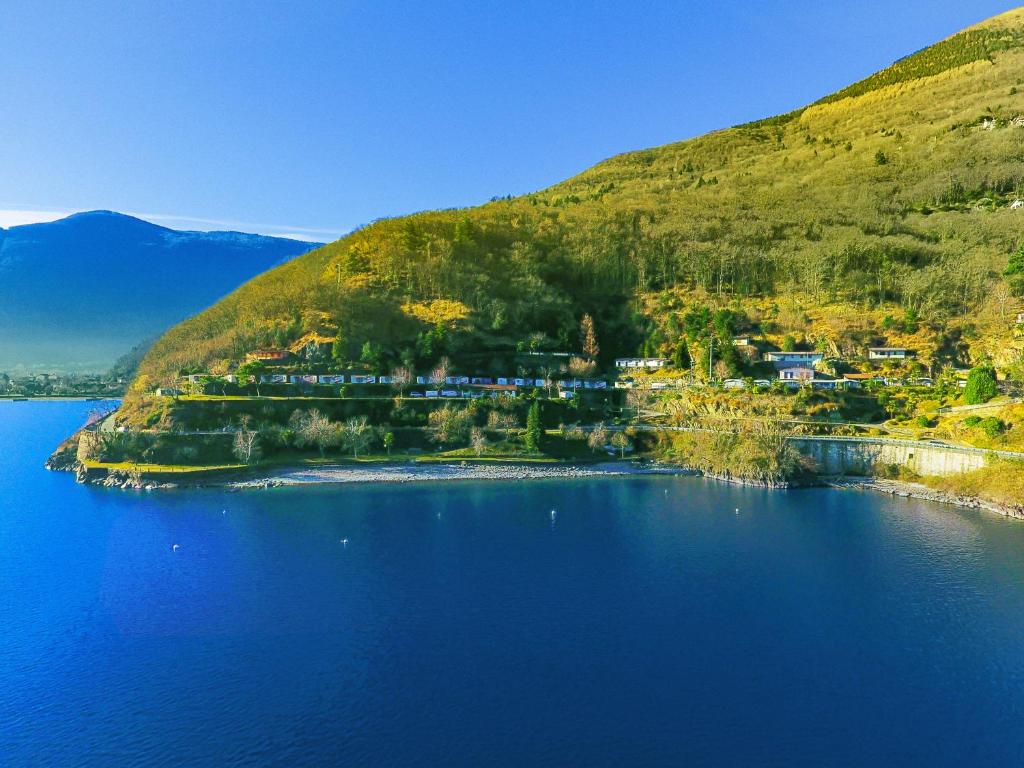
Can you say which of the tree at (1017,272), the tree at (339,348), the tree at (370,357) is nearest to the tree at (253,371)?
the tree at (339,348)

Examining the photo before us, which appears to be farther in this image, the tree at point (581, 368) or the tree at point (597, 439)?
the tree at point (581, 368)

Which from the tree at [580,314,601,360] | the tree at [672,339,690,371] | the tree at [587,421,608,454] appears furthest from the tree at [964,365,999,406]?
the tree at [580,314,601,360]

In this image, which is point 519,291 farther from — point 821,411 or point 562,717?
point 562,717

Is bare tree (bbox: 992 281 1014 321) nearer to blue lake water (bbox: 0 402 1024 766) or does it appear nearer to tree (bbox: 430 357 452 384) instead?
blue lake water (bbox: 0 402 1024 766)

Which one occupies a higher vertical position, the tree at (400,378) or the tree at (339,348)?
the tree at (339,348)

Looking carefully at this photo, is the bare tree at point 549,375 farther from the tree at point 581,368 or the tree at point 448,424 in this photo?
the tree at point 448,424

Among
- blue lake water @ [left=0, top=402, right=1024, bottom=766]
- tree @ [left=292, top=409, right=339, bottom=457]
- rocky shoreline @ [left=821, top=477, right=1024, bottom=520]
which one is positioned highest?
tree @ [left=292, top=409, right=339, bottom=457]
